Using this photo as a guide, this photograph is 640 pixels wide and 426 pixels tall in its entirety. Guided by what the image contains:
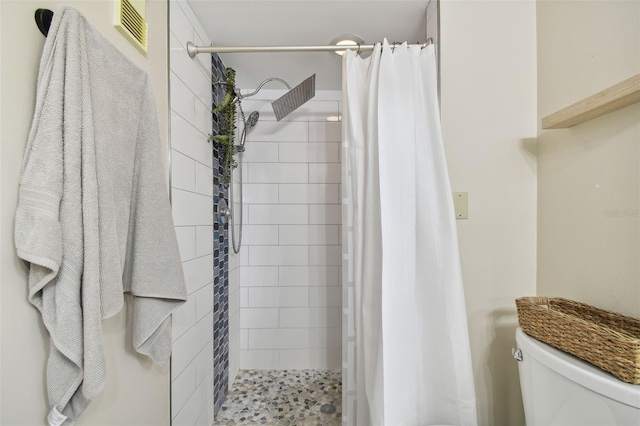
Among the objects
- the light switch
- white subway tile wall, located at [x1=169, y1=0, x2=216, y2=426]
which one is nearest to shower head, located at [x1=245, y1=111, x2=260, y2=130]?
white subway tile wall, located at [x1=169, y1=0, x2=216, y2=426]

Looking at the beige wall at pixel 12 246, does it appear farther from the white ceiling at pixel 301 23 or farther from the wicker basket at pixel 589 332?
the wicker basket at pixel 589 332

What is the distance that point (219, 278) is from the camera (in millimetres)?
1586

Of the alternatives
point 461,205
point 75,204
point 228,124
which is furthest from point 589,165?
point 228,124

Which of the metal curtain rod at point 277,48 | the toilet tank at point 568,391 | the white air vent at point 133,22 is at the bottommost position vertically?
the toilet tank at point 568,391

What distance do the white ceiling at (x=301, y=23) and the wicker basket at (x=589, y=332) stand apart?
4.21 feet

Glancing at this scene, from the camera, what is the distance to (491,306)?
1.08 metres

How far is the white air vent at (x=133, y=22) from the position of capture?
Answer: 782 mm

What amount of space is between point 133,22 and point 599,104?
136 centimetres

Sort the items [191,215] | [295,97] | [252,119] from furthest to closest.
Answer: [252,119], [295,97], [191,215]

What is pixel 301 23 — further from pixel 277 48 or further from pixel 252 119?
pixel 252 119

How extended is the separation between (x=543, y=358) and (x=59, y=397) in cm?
118

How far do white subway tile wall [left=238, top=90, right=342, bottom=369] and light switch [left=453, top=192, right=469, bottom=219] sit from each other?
1.01m

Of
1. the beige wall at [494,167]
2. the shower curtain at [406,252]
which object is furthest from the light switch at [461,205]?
the shower curtain at [406,252]

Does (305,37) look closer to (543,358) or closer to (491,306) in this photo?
(491,306)
